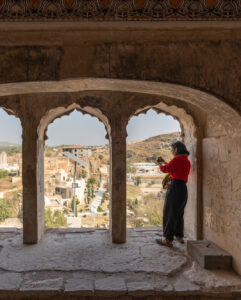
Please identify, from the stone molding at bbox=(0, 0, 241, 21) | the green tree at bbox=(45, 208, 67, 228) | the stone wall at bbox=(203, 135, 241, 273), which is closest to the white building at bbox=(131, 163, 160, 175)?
the stone wall at bbox=(203, 135, 241, 273)

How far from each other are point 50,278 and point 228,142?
10.1 feet

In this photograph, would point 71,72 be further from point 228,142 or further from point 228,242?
point 228,242

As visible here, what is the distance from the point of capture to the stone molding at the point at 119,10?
2619 mm

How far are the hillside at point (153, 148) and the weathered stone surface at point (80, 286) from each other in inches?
128

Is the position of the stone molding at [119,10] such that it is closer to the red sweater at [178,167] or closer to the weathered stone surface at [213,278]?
the red sweater at [178,167]

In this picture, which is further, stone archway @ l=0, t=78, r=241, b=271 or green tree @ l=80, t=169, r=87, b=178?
green tree @ l=80, t=169, r=87, b=178

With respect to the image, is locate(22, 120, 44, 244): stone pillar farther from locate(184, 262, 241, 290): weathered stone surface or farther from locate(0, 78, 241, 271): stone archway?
locate(184, 262, 241, 290): weathered stone surface

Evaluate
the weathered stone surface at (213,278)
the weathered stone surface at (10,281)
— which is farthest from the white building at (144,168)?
the weathered stone surface at (10,281)

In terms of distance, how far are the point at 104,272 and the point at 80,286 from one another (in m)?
0.45

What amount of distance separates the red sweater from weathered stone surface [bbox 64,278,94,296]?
6.75 ft

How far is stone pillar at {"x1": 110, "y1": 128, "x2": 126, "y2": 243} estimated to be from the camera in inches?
177

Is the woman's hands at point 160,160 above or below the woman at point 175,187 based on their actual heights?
above

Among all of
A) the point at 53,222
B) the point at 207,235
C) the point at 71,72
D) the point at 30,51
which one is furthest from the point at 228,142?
the point at 53,222

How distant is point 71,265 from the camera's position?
3.64 m
